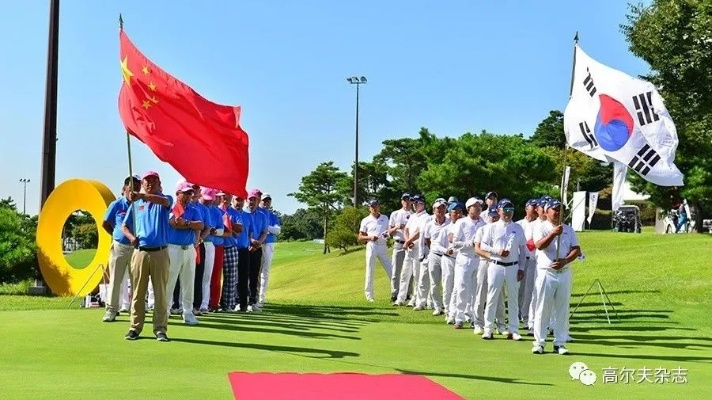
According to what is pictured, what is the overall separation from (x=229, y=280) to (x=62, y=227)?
5.96 m

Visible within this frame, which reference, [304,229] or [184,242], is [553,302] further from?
[304,229]

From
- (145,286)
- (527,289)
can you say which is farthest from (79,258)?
(527,289)

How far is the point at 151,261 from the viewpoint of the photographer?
11.3 meters

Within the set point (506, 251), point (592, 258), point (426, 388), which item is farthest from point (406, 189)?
point (426, 388)

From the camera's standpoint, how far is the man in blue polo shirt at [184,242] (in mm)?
12961

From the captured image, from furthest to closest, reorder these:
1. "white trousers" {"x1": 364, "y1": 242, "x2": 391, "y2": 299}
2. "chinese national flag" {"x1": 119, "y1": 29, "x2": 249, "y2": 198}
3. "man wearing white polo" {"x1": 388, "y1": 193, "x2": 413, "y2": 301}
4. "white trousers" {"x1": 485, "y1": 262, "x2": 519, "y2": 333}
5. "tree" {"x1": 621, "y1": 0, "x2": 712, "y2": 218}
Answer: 1. "tree" {"x1": 621, "y1": 0, "x2": 712, "y2": 218}
2. "white trousers" {"x1": 364, "y1": 242, "x2": 391, "y2": 299}
3. "man wearing white polo" {"x1": 388, "y1": 193, "x2": 413, "y2": 301}
4. "white trousers" {"x1": 485, "y1": 262, "x2": 519, "y2": 333}
5. "chinese national flag" {"x1": 119, "y1": 29, "x2": 249, "y2": 198}

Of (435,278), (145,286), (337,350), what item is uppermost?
(145,286)

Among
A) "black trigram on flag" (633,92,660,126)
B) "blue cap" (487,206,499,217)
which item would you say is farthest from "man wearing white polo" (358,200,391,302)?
"black trigram on flag" (633,92,660,126)

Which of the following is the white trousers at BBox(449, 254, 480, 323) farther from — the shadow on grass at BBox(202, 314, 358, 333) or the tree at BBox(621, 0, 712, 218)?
the tree at BBox(621, 0, 712, 218)

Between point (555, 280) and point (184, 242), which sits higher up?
point (184, 242)

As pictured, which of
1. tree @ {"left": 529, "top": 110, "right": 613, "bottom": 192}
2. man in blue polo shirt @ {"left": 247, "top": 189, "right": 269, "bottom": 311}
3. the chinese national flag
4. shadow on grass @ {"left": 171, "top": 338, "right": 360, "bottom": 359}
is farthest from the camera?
tree @ {"left": 529, "top": 110, "right": 613, "bottom": 192}

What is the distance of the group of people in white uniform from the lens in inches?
473

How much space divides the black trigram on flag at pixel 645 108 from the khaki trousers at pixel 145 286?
654 centimetres

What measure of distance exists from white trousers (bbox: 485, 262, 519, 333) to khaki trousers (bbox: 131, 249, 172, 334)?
16.6 ft
